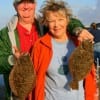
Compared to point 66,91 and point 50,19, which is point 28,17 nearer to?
point 50,19

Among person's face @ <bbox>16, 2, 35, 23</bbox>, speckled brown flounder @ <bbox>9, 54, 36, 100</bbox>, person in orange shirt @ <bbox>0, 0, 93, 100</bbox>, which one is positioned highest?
person's face @ <bbox>16, 2, 35, 23</bbox>

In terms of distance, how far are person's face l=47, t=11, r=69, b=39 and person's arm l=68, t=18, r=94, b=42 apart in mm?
125

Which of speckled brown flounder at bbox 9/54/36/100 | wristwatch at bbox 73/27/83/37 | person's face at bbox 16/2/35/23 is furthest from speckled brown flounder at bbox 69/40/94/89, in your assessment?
person's face at bbox 16/2/35/23

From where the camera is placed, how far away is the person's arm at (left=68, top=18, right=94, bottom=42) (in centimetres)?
455

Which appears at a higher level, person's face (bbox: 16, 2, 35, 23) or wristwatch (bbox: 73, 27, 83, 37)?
person's face (bbox: 16, 2, 35, 23)

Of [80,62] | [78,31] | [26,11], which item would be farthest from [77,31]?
[26,11]

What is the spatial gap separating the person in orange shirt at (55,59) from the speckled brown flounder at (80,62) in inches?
3.4

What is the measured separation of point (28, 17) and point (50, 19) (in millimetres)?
518

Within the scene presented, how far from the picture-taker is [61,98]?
4582 millimetres

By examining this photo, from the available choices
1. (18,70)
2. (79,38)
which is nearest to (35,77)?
(18,70)

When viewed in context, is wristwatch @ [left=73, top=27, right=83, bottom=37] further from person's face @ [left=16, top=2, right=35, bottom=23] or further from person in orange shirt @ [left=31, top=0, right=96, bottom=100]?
person's face @ [left=16, top=2, right=35, bottom=23]

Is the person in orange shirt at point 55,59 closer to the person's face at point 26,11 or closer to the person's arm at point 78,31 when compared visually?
the person's arm at point 78,31

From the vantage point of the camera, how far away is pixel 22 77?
4.47m

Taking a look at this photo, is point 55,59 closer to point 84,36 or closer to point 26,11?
point 84,36
